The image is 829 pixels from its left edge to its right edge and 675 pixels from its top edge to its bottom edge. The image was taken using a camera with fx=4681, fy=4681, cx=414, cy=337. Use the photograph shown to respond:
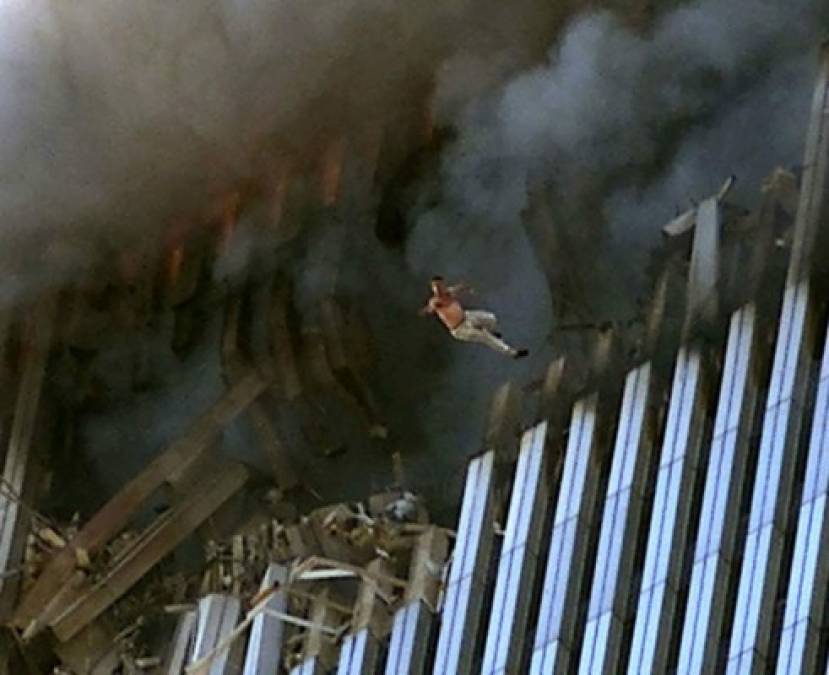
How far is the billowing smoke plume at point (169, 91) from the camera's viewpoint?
180ft

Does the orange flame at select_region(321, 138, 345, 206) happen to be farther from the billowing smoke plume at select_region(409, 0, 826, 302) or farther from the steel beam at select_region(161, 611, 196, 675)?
the steel beam at select_region(161, 611, 196, 675)

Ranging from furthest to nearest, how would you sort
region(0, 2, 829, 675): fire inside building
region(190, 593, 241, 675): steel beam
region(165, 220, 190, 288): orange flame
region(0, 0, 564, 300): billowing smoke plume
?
region(165, 220, 190, 288): orange flame, region(0, 0, 564, 300): billowing smoke plume, region(190, 593, 241, 675): steel beam, region(0, 2, 829, 675): fire inside building

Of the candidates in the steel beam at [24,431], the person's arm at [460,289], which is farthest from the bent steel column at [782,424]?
the steel beam at [24,431]

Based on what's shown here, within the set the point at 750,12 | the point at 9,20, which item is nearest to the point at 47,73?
the point at 9,20

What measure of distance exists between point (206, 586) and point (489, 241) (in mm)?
5240

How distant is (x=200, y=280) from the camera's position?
187ft

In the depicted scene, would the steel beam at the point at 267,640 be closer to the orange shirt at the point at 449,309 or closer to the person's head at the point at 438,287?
the orange shirt at the point at 449,309

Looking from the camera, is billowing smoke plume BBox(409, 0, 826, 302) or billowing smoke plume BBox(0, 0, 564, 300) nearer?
billowing smoke plume BBox(409, 0, 826, 302)

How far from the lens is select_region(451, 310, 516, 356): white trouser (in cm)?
5091

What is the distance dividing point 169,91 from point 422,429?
16.4ft

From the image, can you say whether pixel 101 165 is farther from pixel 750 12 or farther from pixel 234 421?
pixel 750 12

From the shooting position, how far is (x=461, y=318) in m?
50.8

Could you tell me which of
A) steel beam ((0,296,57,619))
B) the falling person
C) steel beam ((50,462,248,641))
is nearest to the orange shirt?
the falling person

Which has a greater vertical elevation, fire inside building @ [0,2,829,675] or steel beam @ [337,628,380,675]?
fire inside building @ [0,2,829,675]
